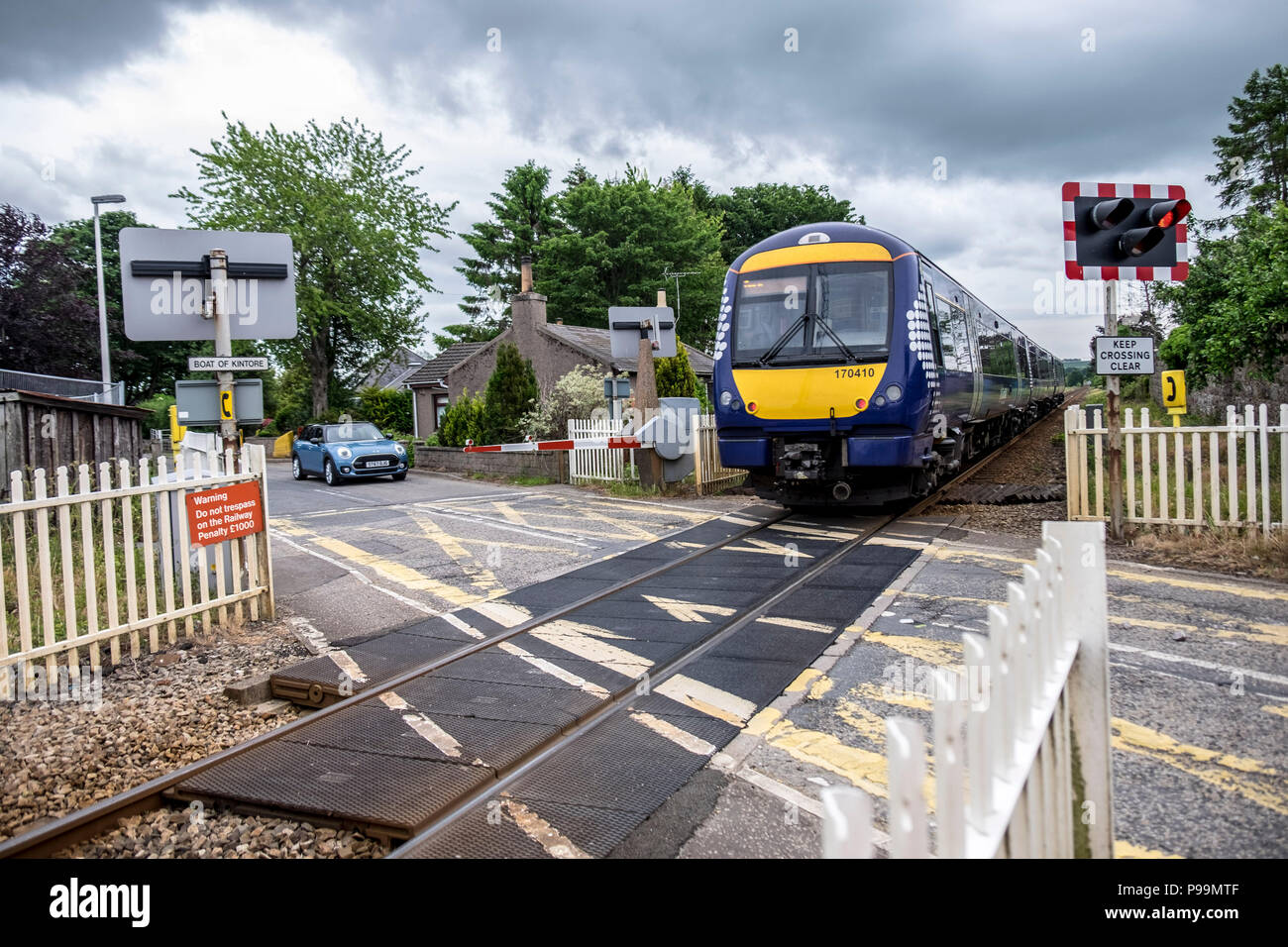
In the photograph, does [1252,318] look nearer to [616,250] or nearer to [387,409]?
[616,250]

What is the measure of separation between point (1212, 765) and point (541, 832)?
295 cm

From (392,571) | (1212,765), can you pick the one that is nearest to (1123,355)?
(1212,765)

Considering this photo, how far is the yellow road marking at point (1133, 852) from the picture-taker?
3.02m

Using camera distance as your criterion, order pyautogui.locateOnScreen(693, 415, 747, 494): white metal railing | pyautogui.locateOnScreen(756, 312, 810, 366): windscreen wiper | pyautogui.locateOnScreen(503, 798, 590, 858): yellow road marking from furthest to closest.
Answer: pyautogui.locateOnScreen(693, 415, 747, 494): white metal railing < pyautogui.locateOnScreen(756, 312, 810, 366): windscreen wiper < pyautogui.locateOnScreen(503, 798, 590, 858): yellow road marking

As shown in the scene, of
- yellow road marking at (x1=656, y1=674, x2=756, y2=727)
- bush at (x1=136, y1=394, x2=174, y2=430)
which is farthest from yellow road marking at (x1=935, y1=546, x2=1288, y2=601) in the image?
bush at (x1=136, y1=394, x2=174, y2=430)

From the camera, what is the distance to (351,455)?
68.7ft

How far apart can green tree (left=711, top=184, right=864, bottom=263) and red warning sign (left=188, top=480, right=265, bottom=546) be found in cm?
5033

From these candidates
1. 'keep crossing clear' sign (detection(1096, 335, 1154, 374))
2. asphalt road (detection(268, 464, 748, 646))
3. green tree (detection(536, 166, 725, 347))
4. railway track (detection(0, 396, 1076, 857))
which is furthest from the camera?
green tree (detection(536, 166, 725, 347))

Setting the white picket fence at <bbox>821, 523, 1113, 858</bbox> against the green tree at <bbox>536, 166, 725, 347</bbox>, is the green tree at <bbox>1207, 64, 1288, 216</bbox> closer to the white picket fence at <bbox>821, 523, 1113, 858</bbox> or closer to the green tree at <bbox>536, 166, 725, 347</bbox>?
the green tree at <bbox>536, 166, 725, 347</bbox>

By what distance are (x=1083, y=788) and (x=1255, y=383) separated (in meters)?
18.5

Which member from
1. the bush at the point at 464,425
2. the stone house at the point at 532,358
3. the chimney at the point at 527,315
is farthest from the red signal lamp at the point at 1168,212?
the chimney at the point at 527,315

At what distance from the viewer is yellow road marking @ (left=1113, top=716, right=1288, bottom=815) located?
11.3 ft

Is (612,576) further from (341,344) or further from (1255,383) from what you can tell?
(341,344)
